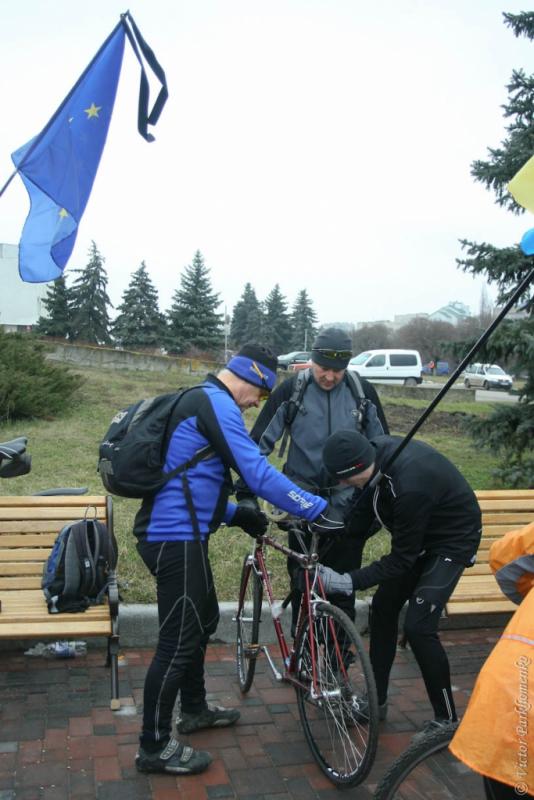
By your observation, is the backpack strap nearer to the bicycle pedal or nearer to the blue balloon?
the bicycle pedal

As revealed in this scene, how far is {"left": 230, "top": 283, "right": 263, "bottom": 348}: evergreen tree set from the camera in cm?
6197

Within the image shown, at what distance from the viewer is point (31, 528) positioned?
467cm

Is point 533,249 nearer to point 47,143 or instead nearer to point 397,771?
point 397,771

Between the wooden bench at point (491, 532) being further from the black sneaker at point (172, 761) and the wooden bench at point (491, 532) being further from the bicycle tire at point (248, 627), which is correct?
the black sneaker at point (172, 761)

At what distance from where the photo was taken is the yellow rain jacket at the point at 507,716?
6.36ft

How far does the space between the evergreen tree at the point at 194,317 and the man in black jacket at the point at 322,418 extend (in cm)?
4313

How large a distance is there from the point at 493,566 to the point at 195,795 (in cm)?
174

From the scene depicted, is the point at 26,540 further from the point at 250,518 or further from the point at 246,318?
the point at 246,318

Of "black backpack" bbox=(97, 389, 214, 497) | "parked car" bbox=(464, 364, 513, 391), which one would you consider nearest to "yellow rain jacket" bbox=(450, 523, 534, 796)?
"black backpack" bbox=(97, 389, 214, 497)

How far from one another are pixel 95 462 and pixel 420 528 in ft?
20.5

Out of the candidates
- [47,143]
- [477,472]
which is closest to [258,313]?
[477,472]

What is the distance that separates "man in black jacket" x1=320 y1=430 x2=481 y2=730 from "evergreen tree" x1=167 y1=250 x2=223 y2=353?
144ft

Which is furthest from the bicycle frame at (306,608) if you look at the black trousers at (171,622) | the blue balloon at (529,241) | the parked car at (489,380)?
the parked car at (489,380)

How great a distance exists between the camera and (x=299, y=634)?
375 cm
